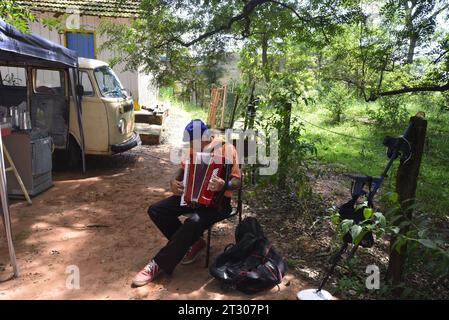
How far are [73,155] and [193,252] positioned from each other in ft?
13.2

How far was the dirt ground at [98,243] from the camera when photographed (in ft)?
10.3

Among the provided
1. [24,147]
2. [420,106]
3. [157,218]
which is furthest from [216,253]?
[420,106]

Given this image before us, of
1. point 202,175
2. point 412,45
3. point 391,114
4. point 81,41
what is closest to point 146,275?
point 202,175

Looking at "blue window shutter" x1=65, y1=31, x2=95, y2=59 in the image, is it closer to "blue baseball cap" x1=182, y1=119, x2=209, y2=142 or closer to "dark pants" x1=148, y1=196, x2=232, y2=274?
"blue baseball cap" x1=182, y1=119, x2=209, y2=142

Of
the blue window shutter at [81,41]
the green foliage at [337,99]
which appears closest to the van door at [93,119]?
the blue window shutter at [81,41]

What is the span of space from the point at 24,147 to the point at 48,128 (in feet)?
4.22

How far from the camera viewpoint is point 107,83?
22.3ft

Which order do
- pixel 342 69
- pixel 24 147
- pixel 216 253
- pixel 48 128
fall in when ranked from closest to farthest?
pixel 216 253, pixel 24 147, pixel 48 128, pixel 342 69

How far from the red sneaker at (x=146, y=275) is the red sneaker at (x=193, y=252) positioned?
0.40m

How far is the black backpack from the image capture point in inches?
121

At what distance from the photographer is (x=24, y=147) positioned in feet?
17.3

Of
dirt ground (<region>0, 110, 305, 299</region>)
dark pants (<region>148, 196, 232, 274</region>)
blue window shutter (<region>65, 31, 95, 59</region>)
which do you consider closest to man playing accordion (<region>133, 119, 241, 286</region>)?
dark pants (<region>148, 196, 232, 274</region>)

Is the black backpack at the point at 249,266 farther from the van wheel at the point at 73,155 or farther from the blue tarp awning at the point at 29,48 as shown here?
the van wheel at the point at 73,155
